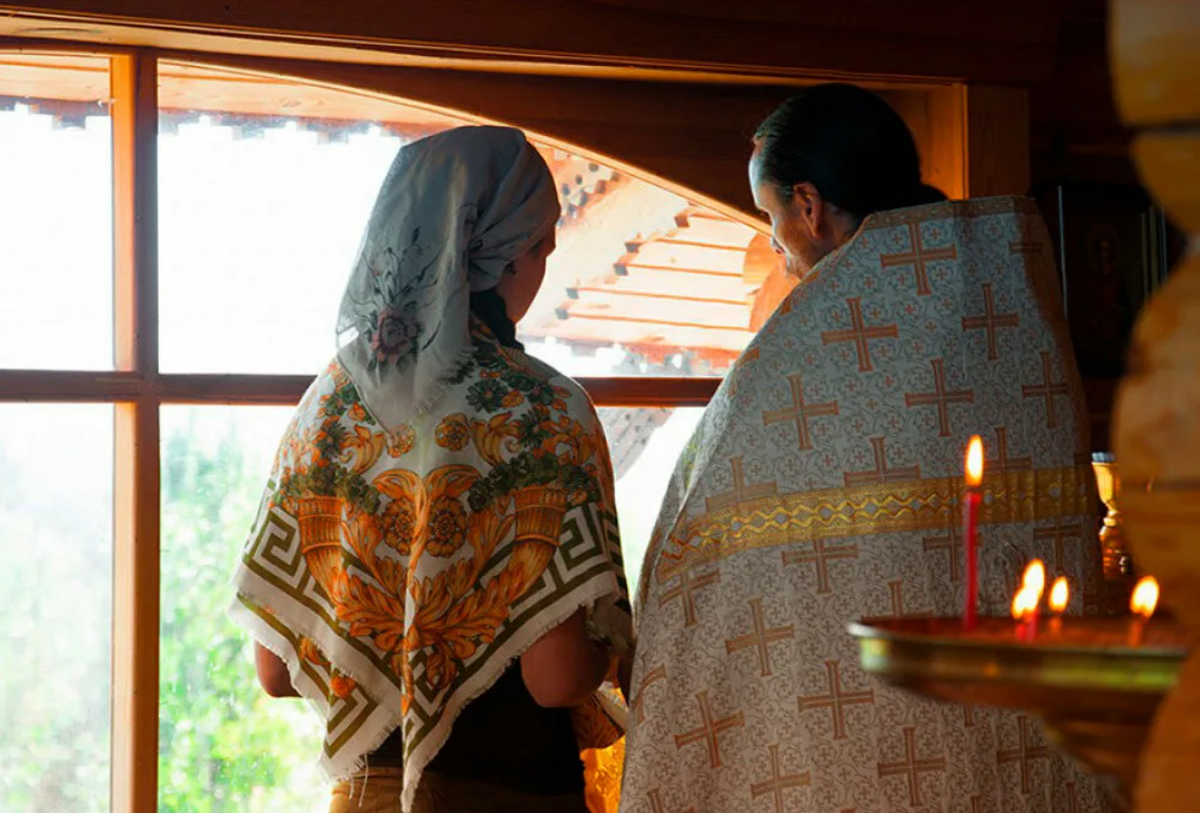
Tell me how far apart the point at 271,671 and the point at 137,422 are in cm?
66

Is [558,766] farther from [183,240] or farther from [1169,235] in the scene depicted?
[1169,235]

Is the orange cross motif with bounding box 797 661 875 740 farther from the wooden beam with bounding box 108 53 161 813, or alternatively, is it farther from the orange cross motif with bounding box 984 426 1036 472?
the wooden beam with bounding box 108 53 161 813

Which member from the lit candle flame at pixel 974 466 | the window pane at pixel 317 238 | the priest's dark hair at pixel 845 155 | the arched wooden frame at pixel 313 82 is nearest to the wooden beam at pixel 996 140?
the arched wooden frame at pixel 313 82

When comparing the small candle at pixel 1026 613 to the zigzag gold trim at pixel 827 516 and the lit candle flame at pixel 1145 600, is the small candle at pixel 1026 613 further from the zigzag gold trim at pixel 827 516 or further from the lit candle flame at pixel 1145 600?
the zigzag gold trim at pixel 827 516

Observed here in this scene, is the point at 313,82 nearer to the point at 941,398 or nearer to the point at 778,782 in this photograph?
the point at 941,398

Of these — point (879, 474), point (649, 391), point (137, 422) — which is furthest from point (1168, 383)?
point (649, 391)

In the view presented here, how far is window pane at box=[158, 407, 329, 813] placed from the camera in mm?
2844

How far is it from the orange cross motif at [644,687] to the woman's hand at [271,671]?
50 centimetres

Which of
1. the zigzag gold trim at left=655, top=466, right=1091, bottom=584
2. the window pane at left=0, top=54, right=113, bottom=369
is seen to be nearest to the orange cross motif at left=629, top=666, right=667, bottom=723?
the zigzag gold trim at left=655, top=466, right=1091, bottom=584

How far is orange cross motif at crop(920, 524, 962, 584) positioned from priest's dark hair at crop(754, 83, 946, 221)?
17.8 inches

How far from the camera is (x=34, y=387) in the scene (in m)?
2.72

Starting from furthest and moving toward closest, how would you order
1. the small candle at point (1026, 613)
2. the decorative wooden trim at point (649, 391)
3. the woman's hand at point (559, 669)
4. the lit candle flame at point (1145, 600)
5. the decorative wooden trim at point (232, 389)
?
the decorative wooden trim at point (649, 391), the decorative wooden trim at point (232, 389), the woman's hand at point (559, 669), the lit candle flame at point (1145, 600), the small candle at point (1026, 613)

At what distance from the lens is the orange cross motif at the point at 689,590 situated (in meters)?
2.13

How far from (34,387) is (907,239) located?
1.47m
